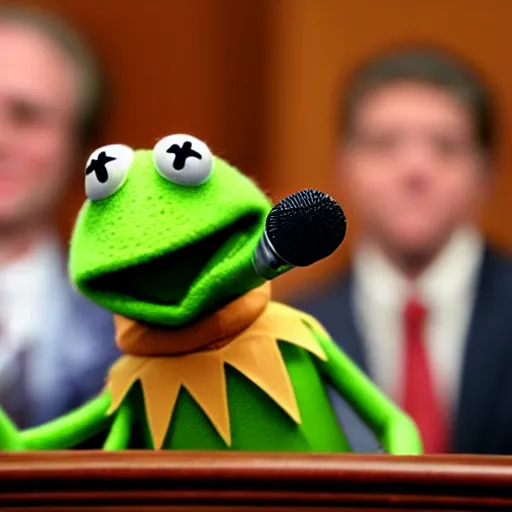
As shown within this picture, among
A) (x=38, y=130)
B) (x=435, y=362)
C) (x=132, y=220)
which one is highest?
(x=38, y=130)

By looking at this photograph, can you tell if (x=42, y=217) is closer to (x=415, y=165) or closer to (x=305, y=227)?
(x=415, y=165)

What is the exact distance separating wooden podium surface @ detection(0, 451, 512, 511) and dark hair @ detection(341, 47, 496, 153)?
23.8 inches

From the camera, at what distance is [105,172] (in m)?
0.42

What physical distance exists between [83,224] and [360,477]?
0.55 feet

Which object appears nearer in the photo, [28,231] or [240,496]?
[240,496]

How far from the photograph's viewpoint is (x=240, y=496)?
34 cm

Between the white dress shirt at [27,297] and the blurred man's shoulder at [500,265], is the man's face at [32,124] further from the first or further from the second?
the blurred man's shoulder at [500,265]

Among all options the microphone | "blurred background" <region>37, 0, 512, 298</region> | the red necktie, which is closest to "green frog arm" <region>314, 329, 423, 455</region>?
the microphone

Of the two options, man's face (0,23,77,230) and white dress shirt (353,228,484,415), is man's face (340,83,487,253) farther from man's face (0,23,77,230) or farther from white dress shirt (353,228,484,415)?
man's face (0,23,77,230)

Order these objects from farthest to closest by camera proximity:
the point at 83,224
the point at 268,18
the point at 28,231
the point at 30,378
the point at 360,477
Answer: the point at 268,18
the point at 28,231
the point at 30,378
the point at 83,224
the point at 360,477

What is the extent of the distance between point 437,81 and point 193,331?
0.54 meters

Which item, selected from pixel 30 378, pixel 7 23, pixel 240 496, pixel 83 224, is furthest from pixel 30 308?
pixel 240 496

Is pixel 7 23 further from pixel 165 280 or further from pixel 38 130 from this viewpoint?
Result: pixel 165 280

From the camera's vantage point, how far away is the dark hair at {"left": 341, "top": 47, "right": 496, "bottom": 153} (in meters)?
0.91
